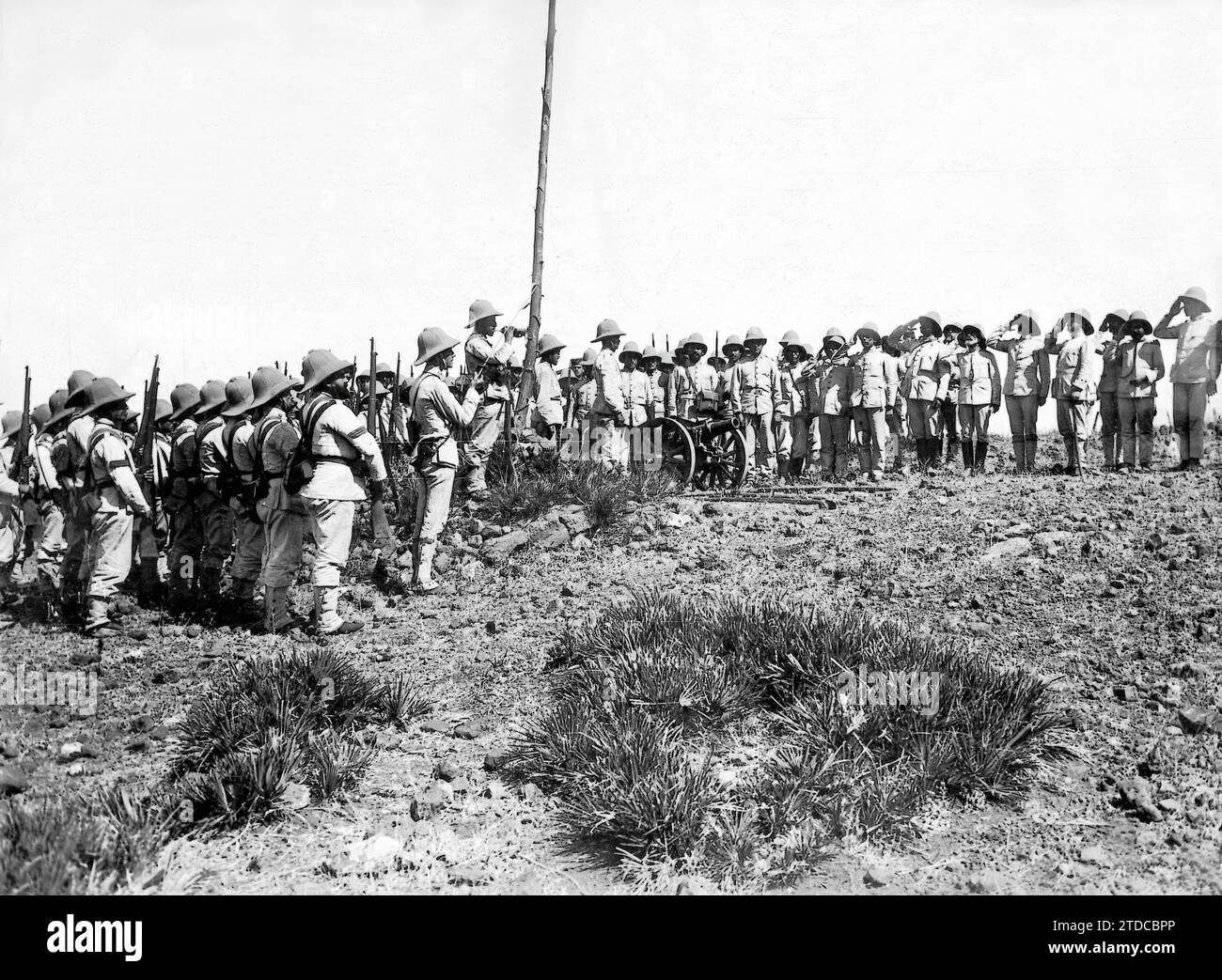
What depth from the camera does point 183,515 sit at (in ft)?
28.8

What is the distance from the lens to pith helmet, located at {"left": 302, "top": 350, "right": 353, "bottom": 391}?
695cm

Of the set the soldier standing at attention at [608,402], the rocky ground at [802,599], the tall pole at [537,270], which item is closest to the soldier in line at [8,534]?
the rocky ground at [802,599]

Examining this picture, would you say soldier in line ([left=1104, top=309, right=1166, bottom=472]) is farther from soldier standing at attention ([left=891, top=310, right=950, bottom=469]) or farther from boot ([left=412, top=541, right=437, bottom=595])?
boot ([left=412, top=541, right=437, bottom=595])

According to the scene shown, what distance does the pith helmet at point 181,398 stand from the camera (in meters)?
9.52

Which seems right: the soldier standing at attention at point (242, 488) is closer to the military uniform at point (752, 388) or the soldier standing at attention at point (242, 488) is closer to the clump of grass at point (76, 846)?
the clump of grass at point (76, 846)

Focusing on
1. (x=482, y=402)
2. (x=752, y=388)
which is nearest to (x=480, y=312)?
(x=482, y=402)

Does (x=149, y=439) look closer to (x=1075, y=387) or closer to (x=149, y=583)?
(x=149, y=583)

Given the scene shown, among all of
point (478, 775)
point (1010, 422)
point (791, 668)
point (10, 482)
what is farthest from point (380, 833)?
point (1010, 422)

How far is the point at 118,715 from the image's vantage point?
18.1ft

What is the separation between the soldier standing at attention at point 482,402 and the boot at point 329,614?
321 cm

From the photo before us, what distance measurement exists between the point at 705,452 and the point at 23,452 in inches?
332

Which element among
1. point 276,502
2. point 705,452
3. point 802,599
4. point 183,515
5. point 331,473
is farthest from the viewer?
point 705,452
